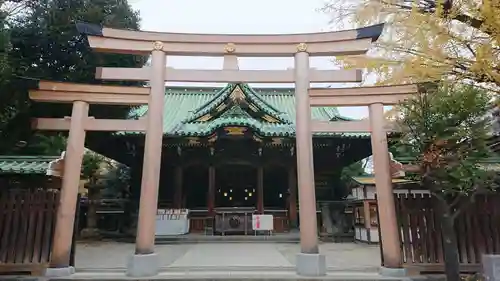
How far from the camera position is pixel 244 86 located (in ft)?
49.6

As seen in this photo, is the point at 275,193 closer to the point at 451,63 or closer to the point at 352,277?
the point at 352,277

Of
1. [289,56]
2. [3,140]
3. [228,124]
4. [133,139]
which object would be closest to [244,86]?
[228,124]

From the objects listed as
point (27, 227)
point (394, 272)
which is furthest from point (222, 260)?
point (27, 227)

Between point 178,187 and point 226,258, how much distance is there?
639cm

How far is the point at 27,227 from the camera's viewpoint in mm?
7211

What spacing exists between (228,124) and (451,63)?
28.7 feet

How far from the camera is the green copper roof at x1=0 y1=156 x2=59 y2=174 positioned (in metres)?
8.06

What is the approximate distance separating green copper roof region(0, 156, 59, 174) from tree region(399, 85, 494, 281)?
8.24 metres

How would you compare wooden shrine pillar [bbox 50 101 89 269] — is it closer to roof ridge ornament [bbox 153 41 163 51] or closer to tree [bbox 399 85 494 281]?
roof ridge ornament [bbox 153 41 163 51]

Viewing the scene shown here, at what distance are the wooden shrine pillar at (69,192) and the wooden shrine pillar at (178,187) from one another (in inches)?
302

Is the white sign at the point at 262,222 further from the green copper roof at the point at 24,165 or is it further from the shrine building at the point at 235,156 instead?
the green copper roof at the point at 24,165

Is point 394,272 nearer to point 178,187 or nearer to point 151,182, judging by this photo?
point 151,182

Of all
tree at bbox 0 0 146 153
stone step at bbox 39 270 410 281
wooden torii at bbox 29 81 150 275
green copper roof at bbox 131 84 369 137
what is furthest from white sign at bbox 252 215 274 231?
tree at bbox 0 0 146 153

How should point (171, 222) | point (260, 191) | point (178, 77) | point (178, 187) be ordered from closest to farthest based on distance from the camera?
point (178, 77), point (171, 222), point (260, 191), point (178, 187)
